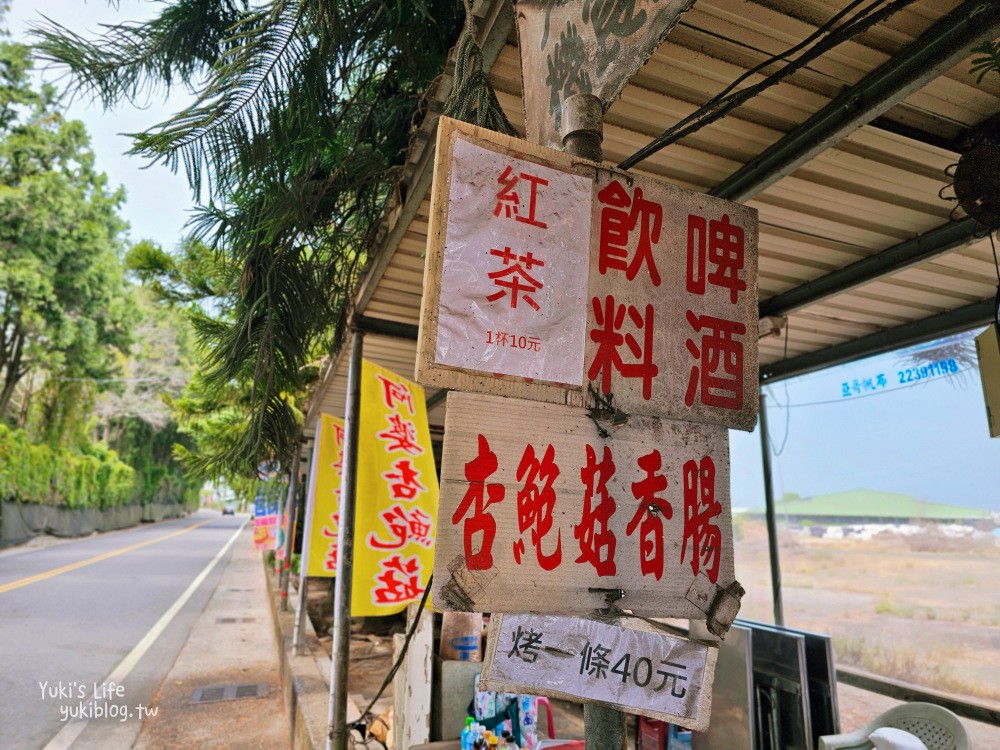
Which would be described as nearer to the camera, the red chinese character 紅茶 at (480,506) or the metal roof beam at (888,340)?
the red chinese character 紅茶 at (480,506)

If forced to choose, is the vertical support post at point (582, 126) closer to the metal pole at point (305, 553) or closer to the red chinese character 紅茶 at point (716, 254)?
the red chinese character 紅茶 at point (716, 254)

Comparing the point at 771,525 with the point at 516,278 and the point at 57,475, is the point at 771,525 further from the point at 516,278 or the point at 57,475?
the point at 57,475

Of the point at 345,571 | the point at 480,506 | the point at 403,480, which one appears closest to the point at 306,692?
the point at 345,571

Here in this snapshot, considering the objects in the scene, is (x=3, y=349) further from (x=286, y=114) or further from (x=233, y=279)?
(x=286, y=114)

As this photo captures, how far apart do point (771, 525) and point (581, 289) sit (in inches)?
159

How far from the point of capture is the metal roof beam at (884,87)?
1.60 metres

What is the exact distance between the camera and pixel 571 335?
1334mm

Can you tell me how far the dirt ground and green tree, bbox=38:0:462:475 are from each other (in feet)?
14.2

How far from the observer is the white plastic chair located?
286 centimetres

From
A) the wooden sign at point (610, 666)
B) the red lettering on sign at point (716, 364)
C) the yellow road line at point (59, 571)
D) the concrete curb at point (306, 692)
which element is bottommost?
the yellow road line at point (59, 571)

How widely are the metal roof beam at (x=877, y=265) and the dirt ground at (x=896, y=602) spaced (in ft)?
7.85

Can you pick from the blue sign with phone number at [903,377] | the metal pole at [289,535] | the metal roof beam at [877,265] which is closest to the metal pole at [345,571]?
the metal roof beam at [877,265]

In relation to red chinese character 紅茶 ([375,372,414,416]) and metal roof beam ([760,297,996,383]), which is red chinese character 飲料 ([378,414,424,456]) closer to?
red chinese character 紅茶 ([375,372,414,416])

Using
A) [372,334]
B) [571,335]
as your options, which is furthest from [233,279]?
[571,335]
